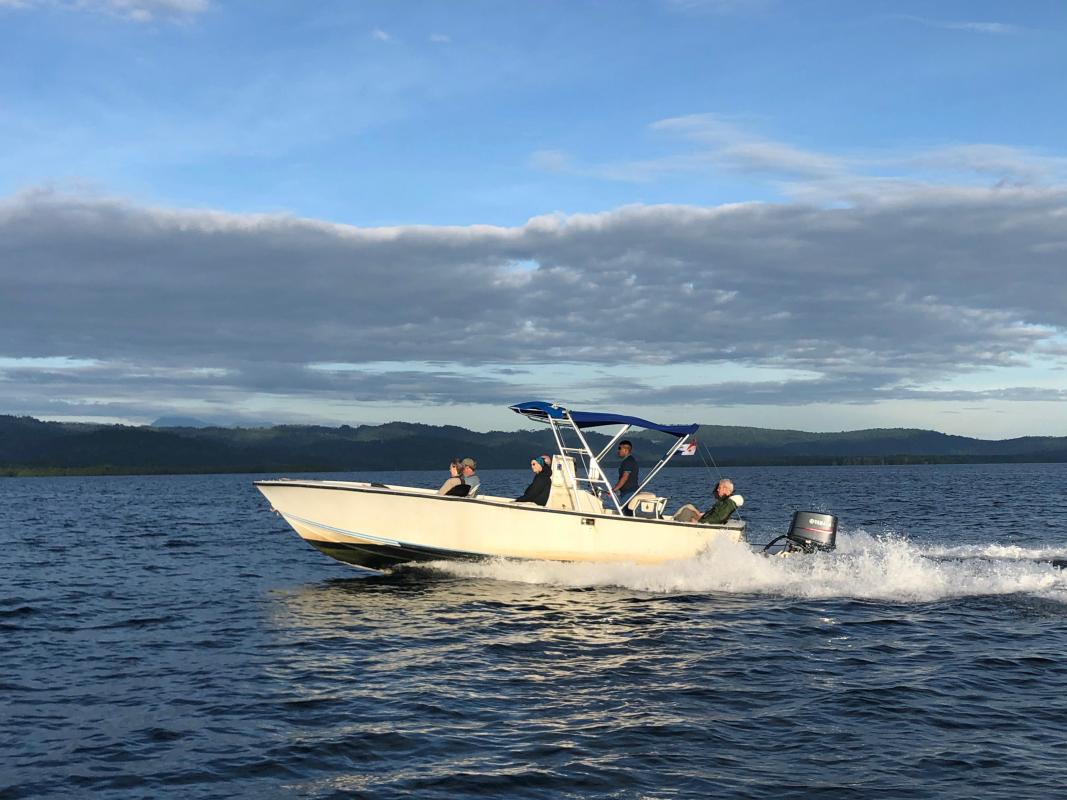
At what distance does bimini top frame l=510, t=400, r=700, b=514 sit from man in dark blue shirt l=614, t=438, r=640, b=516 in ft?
0.64

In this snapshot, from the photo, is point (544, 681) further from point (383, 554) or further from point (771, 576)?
point (771, 576)

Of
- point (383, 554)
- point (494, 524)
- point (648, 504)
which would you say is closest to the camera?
point (494, 524)

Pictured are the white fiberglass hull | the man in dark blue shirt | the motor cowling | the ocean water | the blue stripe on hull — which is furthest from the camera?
the motor cowling

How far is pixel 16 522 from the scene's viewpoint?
A: 149 ft

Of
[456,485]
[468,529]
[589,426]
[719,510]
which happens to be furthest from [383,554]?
[719,510]

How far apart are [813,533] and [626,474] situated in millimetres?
4092

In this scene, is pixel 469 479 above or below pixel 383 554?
above

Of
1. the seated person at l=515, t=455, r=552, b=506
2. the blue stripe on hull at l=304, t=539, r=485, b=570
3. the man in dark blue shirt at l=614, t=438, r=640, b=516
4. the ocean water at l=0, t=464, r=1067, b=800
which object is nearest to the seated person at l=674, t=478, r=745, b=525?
the ocean water at l=0, t=464, r=1067, b=800

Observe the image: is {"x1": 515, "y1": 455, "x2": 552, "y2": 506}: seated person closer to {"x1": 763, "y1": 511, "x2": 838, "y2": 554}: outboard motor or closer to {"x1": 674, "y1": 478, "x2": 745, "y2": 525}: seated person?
{"x1": 674, "y1": 478, "x2": 745, "y2": 525}: seated person

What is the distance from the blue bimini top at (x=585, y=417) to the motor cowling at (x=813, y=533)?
300 cm

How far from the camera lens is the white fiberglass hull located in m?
18.4

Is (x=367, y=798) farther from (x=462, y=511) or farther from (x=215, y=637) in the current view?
(x=462, y=511)

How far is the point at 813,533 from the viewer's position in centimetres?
1967

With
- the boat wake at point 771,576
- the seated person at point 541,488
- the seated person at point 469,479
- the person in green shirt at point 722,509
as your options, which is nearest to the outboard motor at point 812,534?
the boat wake at point 771,576
